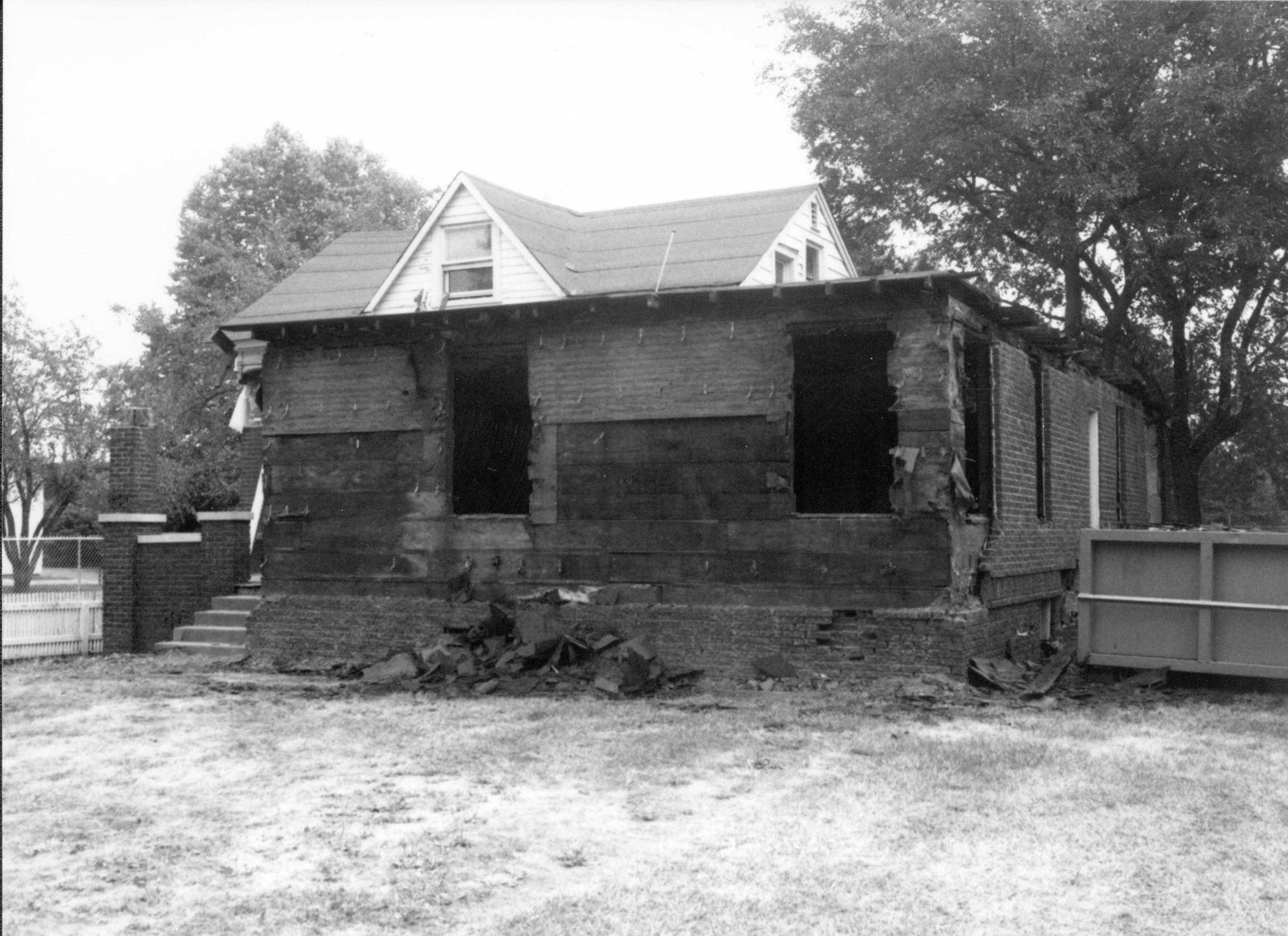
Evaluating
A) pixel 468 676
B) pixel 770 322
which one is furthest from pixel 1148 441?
pixel 468 676

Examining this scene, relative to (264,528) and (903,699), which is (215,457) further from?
(903,699)

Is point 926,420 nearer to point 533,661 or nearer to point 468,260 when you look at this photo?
point 533,661

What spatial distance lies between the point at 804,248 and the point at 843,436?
162 inches

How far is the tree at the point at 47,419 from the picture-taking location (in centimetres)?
3141

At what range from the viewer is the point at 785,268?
19672 millimetres

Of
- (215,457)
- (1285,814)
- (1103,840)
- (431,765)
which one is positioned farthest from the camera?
(215,457)

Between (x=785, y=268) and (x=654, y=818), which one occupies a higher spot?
(x=785, y=268)

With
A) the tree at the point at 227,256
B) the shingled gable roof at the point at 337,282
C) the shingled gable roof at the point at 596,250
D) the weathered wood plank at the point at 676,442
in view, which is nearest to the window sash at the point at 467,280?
the shingled gable roof at the point at 596,250

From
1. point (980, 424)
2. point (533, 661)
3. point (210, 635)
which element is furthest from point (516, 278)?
point (980, 424)

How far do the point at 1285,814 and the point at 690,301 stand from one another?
26.4 ft

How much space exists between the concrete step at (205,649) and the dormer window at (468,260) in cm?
618

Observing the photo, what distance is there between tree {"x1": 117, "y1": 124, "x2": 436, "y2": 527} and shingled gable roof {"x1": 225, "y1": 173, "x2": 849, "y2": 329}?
45.3ft

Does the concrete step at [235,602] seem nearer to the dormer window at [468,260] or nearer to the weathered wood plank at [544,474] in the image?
the weathered wood plank at [544,474]

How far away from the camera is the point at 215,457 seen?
37.2 metres
